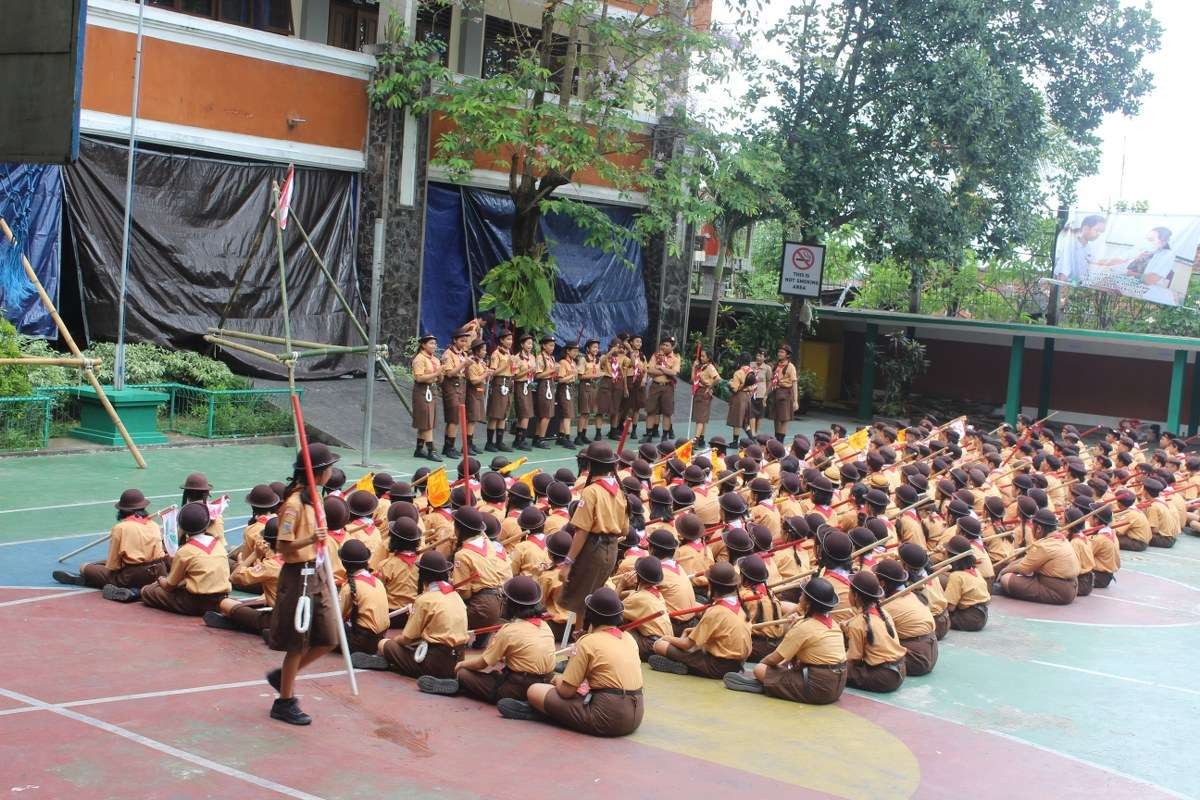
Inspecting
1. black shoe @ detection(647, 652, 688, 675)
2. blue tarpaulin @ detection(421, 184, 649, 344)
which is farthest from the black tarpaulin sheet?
black shoe @ detection(647, 652, 688, 675)

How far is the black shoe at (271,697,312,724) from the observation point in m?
6.49

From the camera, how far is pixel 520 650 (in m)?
7.31

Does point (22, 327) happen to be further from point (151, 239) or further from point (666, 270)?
point (666, 270)

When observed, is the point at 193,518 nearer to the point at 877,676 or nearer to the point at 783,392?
the point at 877,676

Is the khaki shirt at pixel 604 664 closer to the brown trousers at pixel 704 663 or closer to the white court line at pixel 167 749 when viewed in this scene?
the brown trousers at pixel 704 663

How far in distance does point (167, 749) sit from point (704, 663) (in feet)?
12.6

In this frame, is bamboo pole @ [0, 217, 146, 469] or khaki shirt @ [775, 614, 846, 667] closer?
khaki shirt @ [775, 614, 846, 667]

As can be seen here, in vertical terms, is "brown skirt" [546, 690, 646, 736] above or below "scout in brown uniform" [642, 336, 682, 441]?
below

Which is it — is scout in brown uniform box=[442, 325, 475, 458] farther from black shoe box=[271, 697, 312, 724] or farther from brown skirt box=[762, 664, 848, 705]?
black shoe box=[271, 697, 312, 724]

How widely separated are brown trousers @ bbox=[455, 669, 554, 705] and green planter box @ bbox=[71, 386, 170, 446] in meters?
8.52

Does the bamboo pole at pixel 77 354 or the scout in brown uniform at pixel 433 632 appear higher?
the bamboo pole at pixel 77 354

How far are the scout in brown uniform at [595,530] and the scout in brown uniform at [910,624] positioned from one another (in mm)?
2031

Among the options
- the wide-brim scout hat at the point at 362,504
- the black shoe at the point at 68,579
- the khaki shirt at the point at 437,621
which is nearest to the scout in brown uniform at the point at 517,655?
the khaki shirt at the point at 437,621

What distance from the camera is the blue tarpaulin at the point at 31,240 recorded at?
15516mm
